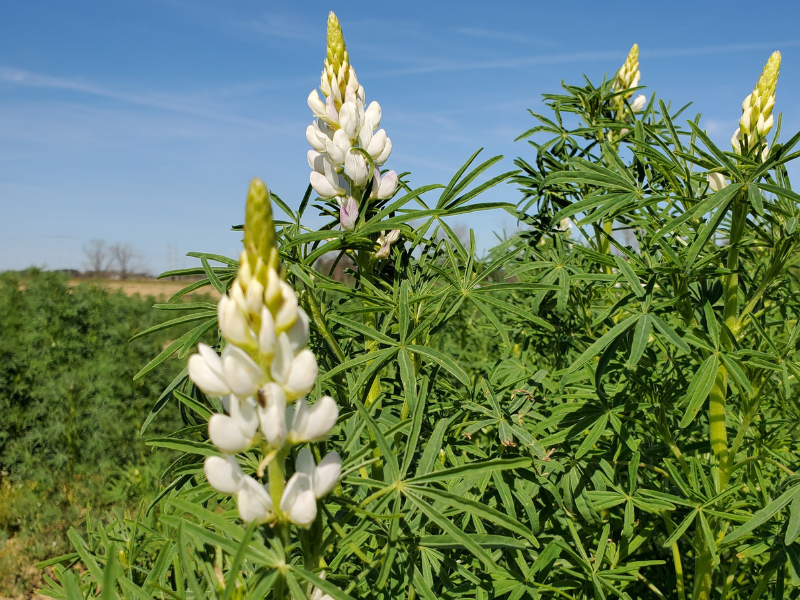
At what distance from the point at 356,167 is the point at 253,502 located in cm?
93

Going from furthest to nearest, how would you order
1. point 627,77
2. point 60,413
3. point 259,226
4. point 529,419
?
point 60,413, point 627,77, point 529,419, point 259,226

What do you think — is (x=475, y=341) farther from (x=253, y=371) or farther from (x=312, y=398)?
(x=253, y=371)

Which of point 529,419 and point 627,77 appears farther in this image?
point 627,77

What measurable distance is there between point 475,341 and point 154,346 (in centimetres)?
368

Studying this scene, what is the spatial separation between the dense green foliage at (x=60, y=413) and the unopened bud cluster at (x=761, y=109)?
4.22 meters

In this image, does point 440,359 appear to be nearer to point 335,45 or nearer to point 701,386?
point 701,386

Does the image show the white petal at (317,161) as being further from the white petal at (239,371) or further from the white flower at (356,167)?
the white petal at (239,371)

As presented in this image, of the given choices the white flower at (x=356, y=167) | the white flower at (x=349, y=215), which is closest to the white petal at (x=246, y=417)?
the white flower at (x=349, y=215)

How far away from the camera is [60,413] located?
5164mm

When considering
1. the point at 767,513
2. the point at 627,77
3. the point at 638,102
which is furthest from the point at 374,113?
the point at 638,102

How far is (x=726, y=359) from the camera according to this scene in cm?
135

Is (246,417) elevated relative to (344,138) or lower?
lower

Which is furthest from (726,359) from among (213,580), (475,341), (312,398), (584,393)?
(475,341)

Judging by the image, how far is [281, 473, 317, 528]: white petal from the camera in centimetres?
79
